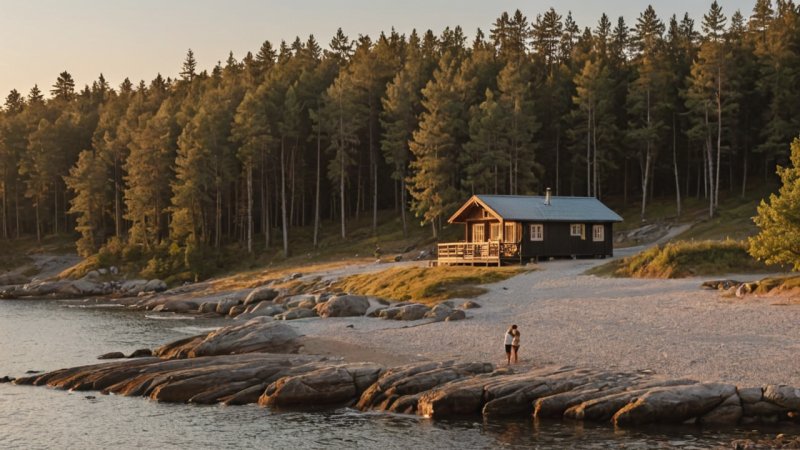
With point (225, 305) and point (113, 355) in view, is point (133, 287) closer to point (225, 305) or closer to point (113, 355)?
point (225, 305)

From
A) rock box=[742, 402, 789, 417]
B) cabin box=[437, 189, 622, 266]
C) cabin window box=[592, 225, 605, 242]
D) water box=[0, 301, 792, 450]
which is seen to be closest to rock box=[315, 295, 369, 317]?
cabin box=[437, 189, 622, 266]

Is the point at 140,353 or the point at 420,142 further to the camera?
the point at 420,142

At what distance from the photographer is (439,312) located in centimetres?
3694

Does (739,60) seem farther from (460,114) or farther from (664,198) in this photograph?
(460,114)

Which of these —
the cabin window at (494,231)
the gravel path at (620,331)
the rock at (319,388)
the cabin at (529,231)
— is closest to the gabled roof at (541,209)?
the cabin at (529,231)

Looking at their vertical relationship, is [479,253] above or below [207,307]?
above

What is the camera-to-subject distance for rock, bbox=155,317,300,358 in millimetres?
31484

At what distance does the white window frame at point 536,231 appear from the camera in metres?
56.3

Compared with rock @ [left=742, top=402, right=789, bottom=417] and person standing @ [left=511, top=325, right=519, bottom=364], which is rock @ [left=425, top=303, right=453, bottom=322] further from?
rock @ [left=742, top=402, right=789, bottom=417]

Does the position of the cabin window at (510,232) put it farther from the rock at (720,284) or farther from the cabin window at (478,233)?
the rock at (720,284)

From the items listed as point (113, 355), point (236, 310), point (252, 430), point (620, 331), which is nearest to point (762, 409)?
point (620, 331)

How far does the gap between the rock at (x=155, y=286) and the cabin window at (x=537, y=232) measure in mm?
34108

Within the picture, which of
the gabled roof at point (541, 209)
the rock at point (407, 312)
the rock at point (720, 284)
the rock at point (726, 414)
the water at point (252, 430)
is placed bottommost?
the water at point (252, 430)

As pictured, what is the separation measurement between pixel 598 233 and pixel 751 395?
3889cm
